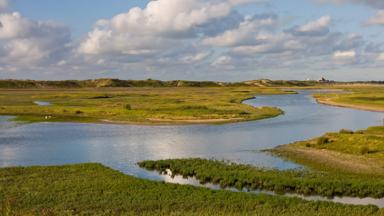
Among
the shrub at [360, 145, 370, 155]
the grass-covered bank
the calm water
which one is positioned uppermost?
the shrub at [360, 145, 370, 155]

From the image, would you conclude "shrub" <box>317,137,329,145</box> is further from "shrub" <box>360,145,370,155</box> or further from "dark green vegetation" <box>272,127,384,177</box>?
"shrub" <box>360,145,370,155</box>

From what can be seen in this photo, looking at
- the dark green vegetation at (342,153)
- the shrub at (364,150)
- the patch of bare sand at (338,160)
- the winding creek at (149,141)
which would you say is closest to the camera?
the patch of bare sand at (338,160)

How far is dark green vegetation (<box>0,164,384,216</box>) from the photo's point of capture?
68.6 ft

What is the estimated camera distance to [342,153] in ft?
123

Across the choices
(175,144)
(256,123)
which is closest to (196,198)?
(175,144)

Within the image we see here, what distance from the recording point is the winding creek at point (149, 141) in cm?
3634

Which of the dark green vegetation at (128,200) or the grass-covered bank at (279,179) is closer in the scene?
the dark green vegetation at (128,200)

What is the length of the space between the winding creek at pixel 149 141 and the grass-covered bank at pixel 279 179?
1030 millimetres

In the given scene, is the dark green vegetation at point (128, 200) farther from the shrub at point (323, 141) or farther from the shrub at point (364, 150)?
the shrub at point (323, 141)

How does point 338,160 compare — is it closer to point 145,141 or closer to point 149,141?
point 149,141

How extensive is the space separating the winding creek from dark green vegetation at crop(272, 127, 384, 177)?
2052 mm

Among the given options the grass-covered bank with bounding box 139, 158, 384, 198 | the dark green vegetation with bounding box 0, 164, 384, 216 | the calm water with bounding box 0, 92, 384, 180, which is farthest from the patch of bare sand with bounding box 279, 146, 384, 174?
the dark green vegetation with bounding box 0, 164, 384, 216

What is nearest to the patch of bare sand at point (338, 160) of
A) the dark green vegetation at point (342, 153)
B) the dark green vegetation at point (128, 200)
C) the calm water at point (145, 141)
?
the dark green vegetation at point (342, 153)

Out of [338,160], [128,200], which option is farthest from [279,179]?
[128,200]
